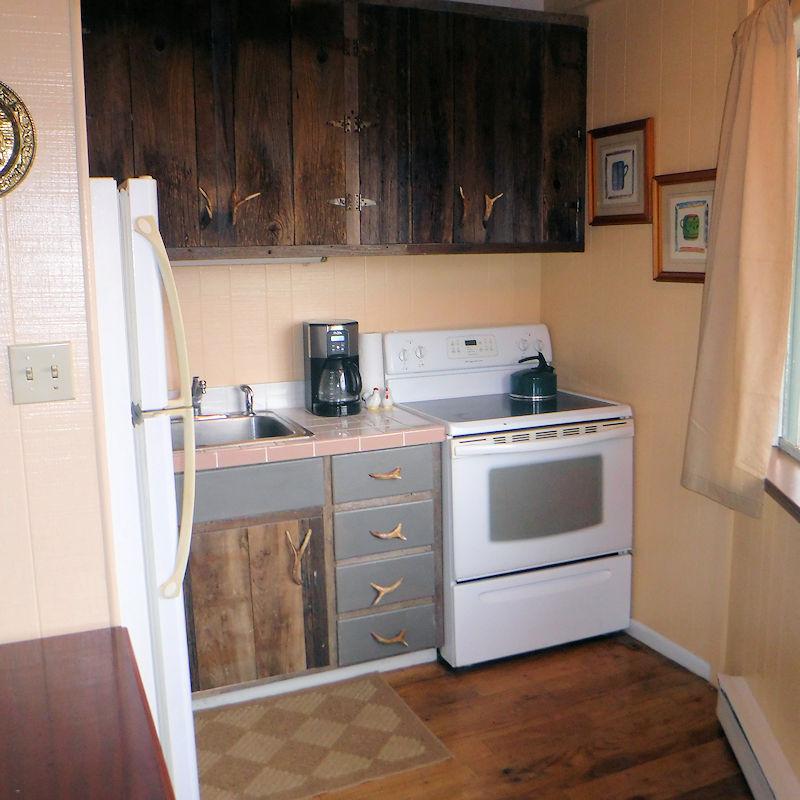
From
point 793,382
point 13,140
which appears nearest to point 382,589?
point 793,382

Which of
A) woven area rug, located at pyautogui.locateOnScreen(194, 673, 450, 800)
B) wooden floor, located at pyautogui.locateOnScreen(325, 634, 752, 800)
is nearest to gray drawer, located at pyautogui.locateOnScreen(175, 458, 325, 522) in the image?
woven area rug, located at pyautogui.locateOnScreen(194, 673, 450, 800)

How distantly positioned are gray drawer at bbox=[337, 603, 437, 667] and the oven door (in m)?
0.21

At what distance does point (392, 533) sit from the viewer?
3.02 m

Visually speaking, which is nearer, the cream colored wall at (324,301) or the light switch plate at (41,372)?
the light switch plate at (41,372)

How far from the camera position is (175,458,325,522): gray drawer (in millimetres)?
2756

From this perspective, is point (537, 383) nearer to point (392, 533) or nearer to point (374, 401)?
point (374, 401)

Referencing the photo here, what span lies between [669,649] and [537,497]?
704 millimetres

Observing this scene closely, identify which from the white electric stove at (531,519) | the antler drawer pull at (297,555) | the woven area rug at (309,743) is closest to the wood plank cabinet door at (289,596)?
the antler drawer pull at (297,555)

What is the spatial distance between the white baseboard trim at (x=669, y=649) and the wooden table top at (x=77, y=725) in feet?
6.84

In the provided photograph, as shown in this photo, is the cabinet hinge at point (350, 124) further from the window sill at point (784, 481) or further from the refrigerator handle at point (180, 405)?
the window sill at point (784, 481)

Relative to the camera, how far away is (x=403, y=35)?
9.92 ft

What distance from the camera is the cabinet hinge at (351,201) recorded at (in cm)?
302

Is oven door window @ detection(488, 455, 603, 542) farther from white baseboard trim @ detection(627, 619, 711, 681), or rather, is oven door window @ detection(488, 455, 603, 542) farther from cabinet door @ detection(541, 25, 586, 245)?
cabinet door @ detection(541, 25, 586, 245)

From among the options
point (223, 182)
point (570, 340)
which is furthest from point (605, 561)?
point (223, 182)
